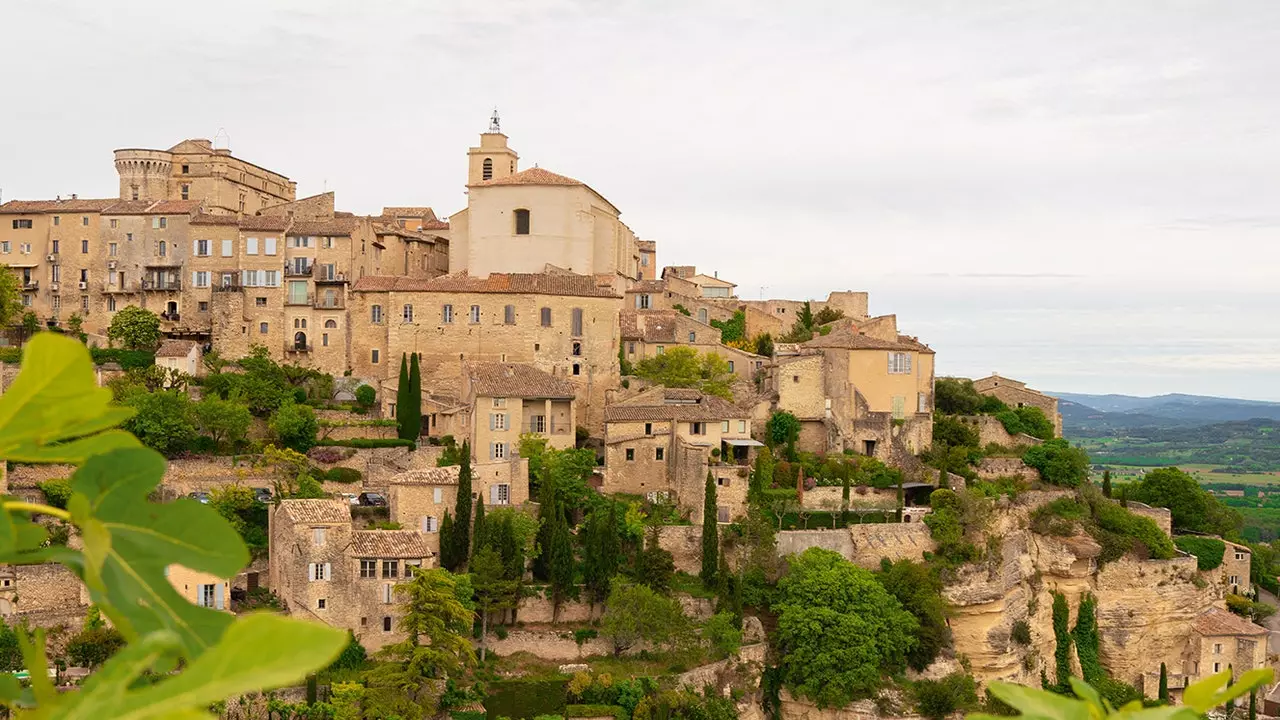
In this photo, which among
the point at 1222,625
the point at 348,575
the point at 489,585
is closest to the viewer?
the point at 348,575

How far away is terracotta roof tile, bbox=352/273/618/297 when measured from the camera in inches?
1756

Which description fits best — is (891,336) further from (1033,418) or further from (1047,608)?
(1047,608)

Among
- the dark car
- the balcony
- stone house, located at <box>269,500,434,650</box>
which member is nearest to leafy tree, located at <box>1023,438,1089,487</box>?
the dark car

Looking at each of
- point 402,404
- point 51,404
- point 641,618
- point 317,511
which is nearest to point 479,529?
point 317,511

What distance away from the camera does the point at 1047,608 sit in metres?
40.2

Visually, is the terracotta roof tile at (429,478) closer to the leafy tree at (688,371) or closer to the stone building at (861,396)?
the leafy tree at (688,371)

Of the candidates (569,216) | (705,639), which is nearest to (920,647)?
(705,639)

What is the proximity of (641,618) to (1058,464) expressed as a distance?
17.5 metres

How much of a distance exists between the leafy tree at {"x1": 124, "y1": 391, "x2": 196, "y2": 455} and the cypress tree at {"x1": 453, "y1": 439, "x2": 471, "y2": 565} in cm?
978

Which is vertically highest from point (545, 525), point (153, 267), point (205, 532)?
point (153, 267)

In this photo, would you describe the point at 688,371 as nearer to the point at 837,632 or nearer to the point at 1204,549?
the point at 837,632

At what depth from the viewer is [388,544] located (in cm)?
3172

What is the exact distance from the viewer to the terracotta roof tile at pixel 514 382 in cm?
3884

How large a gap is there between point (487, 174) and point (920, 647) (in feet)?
97.0
